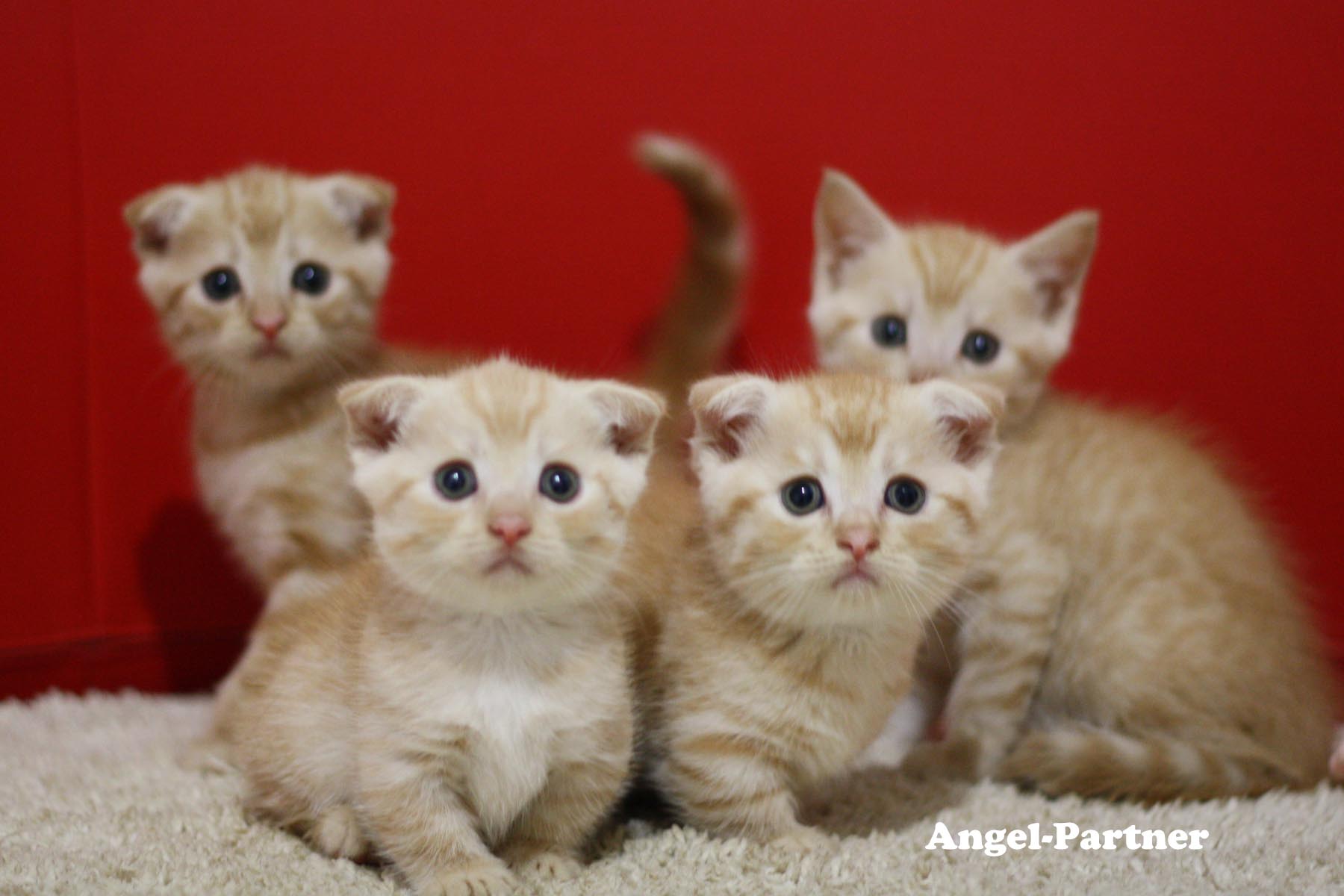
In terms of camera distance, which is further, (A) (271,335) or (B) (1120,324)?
(B) (1120,324)

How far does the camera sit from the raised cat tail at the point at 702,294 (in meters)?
2.25

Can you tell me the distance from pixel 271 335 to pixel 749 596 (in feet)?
3.04

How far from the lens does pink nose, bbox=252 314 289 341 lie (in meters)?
Result: 1.89

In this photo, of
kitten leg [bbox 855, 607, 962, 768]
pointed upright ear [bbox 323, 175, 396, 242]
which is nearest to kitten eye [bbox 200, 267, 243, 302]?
pointed upright ear [bbox 323, 175, 396, 242]

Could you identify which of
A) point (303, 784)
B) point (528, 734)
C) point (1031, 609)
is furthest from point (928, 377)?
point (303, 784)

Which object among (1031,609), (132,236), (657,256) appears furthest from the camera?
(657,256)

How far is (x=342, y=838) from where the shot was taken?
1.45 metres

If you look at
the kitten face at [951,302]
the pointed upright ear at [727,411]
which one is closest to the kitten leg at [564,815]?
the pointed upright ear at [727,411]

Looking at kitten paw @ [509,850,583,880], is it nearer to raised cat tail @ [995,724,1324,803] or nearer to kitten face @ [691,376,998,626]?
kitten face @ [691,376,998,626]

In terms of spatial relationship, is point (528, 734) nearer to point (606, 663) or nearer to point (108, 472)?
point (606, 663)

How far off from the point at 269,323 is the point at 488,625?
2.61 feet

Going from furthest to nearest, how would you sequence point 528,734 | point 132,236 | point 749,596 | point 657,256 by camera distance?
point 657,256 → point 132,236 → point 749,596 → point 528,734

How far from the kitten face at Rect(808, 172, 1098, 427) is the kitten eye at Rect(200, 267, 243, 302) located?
3.21ft

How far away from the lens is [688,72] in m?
2.33
